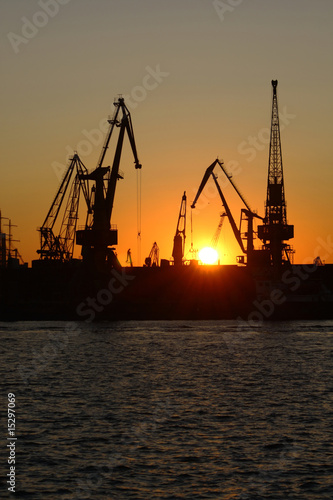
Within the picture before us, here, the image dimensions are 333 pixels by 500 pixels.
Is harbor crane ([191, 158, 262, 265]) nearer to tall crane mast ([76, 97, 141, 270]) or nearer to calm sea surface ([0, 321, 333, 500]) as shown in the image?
tall crane mast ([76, 97, 141, 270])

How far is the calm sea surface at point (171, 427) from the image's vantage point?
2185 centimetres

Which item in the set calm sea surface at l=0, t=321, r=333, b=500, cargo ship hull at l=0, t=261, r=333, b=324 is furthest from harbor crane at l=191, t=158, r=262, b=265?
calm sea surface at l=0, t=321, r=333, b=500

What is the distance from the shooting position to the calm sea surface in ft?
71.7

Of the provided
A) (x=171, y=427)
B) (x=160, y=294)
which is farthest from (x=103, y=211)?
(x=171, y=427)

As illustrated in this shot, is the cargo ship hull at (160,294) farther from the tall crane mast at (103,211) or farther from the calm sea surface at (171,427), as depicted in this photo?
the calm sea surface at (171,427)

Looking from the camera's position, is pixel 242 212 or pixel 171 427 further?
pixel 242 212

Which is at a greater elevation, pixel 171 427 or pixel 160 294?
pixel 160 294

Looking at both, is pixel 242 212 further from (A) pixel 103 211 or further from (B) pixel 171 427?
(B) pixel 171 427

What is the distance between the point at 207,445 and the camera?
26250 mm

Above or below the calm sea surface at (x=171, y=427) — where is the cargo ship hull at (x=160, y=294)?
above

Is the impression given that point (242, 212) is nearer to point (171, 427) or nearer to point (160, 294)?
point (160, 294)

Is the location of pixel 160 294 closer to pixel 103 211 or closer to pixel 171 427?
pixel 103 211

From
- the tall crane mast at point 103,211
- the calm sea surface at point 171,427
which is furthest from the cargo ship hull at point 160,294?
the calm sea surface at point 171,427

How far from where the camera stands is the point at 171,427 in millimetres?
29266
